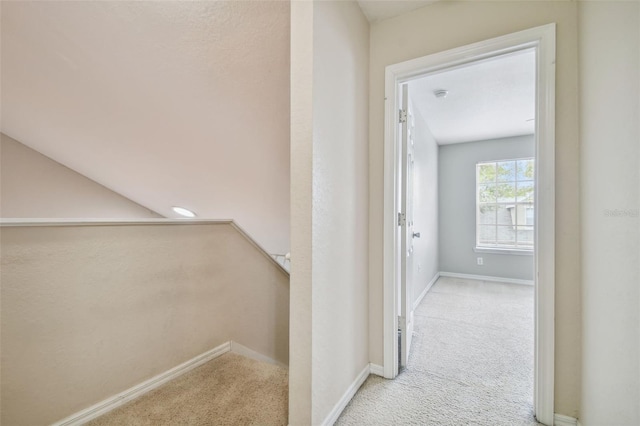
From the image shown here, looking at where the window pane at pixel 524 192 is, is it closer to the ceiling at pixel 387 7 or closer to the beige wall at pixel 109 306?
the ceiling at pixel 387 7

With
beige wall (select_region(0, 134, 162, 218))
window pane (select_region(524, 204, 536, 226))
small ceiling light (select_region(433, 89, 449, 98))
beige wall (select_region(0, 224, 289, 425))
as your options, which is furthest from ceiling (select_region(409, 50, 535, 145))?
beige wall (select_region(0, 134, 162, 218))

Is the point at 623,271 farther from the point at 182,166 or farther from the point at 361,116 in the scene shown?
the point at 182,166

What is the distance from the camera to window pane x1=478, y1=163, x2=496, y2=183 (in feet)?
15.1

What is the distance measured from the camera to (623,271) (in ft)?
3.22

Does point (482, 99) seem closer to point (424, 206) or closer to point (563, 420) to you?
point (424, 206)

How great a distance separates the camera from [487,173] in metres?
4.66

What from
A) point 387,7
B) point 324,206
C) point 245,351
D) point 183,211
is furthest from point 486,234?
point 183,211

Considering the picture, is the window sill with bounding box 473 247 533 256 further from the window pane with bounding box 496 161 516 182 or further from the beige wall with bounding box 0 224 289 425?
the beige wall with bounding box 0 224 289 425

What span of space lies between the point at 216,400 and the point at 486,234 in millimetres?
4757

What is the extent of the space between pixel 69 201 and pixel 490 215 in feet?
21.8

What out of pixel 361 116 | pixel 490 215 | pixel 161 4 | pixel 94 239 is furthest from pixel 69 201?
pixel 490 215

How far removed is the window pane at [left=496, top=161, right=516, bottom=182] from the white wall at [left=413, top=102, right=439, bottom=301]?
101cm

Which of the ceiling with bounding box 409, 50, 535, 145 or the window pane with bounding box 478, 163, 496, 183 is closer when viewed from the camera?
the ceiling with bounding box 409, 50, 535, 145

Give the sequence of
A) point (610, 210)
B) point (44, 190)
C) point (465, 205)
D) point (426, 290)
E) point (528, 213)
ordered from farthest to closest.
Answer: point (465, 205) → point (528, 213) → point (426, 290) → point (44, 190) → point (610, 210)
